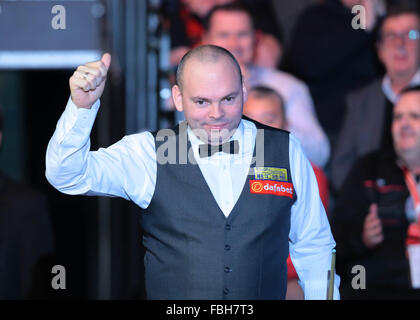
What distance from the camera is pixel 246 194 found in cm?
190

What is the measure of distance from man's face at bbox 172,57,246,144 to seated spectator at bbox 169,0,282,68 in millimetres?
2066

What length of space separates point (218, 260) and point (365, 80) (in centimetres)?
247

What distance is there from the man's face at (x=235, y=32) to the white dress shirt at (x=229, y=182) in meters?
1.62

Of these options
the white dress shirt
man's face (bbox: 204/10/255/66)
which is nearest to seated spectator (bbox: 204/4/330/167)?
man's face (bbox: 204/10/255/66)

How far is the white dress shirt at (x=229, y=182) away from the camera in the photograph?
184 centimetres

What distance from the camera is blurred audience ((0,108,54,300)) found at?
350 cm

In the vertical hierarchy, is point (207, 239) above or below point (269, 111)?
below

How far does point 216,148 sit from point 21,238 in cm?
202

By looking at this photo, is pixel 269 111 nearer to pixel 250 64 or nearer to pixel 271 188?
pixel 250 64

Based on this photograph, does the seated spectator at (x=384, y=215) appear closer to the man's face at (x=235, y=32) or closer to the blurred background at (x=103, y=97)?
the blurred background at (x=103, y=97)

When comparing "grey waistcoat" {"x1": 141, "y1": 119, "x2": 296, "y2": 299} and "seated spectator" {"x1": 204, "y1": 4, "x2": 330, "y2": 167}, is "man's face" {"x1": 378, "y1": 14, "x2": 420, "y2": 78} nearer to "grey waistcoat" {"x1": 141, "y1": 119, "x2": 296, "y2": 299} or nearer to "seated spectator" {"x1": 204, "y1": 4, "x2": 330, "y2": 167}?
"seated spectator" {"x1": 204, "y1": 4, "x2": 330, "y2": 167}

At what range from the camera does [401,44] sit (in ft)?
12.2

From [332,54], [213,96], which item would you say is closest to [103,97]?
[332,54]

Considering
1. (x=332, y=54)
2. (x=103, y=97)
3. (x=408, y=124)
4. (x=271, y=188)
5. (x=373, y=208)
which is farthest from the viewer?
(x=103, y=97)
